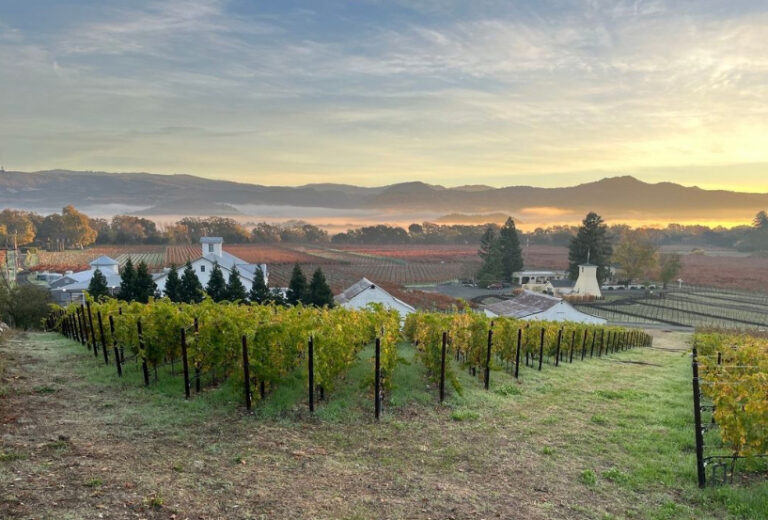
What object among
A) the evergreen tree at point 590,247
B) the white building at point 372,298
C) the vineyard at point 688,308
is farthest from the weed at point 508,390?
the evergreen tree at point 590,247

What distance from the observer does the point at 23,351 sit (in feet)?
53.6

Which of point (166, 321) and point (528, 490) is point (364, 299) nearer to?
point (166, 321)

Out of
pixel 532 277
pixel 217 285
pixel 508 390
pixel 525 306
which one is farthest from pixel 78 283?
pixel 532 277

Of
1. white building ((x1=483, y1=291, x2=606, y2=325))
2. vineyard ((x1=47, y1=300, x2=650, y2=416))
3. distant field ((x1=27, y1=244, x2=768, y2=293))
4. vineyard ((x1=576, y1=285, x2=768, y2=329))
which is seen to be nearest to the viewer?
vineyard ((x1=47, y1=300, x2=650, y2=416))

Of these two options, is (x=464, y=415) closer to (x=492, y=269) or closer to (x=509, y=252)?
(x=492, y=269)

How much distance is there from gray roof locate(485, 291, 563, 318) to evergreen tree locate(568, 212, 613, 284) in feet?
159

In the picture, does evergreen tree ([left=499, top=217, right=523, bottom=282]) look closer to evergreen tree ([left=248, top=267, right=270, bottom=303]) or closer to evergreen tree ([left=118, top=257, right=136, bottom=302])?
evergreen tree ([left=248, top=267, right=270, bottom=303])

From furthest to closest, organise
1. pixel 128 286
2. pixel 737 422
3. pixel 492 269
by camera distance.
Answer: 1. pixel 492 269
2. pixel 128 286
3. pixel 737 422

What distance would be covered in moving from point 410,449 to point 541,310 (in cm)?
3835

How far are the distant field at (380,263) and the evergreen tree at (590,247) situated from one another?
72.7 ft

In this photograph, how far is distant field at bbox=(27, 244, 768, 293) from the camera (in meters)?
96.2

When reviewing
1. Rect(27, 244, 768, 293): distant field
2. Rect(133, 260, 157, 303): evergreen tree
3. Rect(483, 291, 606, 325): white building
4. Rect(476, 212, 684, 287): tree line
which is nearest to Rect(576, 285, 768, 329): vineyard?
Rect(476, 212, 684, 287): tree line

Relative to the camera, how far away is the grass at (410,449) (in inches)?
257

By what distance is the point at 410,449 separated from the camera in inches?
332
